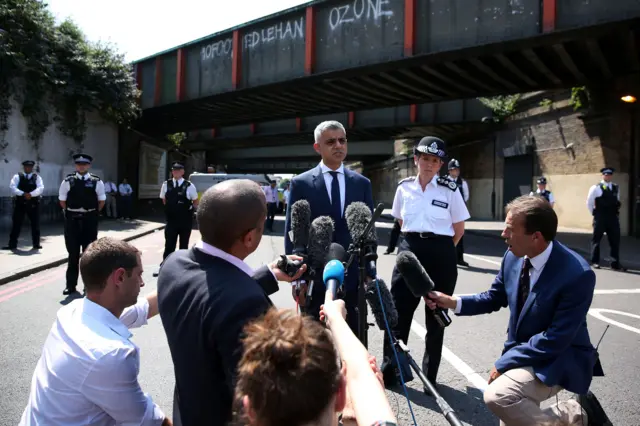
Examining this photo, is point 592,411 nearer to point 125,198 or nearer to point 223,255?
point 223,255

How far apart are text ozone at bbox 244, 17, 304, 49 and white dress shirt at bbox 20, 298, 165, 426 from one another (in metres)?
14.3

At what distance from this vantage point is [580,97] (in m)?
15.3

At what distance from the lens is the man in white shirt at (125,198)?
20.8 meters

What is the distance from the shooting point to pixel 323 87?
627 inches

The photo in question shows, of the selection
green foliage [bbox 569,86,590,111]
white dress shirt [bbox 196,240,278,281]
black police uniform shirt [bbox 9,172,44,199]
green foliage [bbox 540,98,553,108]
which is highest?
green foliage [bbox 540,98,553,108]

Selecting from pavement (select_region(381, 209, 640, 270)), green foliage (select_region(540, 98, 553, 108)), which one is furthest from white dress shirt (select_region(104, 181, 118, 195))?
green foliage (select_region(540, 98, 553, 108))

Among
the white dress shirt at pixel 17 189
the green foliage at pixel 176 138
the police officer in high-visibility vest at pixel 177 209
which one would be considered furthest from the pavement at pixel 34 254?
the green foliage at pixel 176 138

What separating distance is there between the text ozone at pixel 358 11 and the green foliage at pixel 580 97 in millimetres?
6824

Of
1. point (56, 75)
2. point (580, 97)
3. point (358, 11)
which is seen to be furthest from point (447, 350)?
point (56, 75)

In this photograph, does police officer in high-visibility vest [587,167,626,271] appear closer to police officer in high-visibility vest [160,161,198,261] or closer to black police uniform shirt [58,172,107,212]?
police officer in high-visibility vest [160,161,198,261]

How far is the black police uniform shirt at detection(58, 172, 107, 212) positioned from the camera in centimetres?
739

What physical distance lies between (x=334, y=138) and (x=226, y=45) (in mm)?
Answer: 15575

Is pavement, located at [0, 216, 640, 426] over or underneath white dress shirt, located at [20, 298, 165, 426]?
underneath

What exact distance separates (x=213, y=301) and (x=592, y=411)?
1.98 meters
